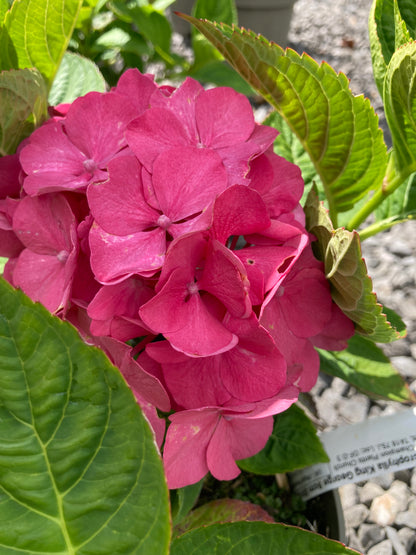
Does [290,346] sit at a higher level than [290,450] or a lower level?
higher

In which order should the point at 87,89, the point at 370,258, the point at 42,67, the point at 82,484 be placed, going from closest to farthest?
the point at 82,484 < the point at 42,67 < the point at 87,89 < the point at 370,258

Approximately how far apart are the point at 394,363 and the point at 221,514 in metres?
0.83

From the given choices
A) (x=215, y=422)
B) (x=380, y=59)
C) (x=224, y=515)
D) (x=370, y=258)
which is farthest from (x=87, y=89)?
(x=370, y=258)

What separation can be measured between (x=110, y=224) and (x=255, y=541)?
33 centimetres

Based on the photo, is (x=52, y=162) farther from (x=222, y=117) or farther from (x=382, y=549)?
(x=382, y=549)

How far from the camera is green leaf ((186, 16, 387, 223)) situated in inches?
23.0

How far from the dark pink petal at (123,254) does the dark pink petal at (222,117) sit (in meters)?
0.14

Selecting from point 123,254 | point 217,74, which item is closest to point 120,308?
point 123,254

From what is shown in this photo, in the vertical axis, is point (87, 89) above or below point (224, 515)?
above

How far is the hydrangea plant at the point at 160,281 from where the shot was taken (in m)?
0.38

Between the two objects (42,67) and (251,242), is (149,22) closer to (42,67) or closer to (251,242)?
(42,67)

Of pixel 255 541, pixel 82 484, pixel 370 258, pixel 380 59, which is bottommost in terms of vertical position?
pixel 370 258

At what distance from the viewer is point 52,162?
0.58 metres

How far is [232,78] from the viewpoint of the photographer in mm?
1521
